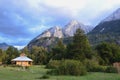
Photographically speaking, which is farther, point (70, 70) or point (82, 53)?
point (82, 53)

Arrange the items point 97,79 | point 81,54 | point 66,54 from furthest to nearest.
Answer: point 66,54 → point 81,54 → point 97,79

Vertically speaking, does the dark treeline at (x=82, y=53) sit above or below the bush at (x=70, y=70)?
above

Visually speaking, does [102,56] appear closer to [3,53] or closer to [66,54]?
[66,54]

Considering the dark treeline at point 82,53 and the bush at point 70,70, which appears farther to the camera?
the dark treeline at point 82,53

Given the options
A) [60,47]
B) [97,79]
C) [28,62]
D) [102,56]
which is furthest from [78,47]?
[97,79]

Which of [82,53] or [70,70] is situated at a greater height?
[82,53]

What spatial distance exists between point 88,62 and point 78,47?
2113 cm

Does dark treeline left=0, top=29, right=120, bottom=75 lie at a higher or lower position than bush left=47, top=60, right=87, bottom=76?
higher

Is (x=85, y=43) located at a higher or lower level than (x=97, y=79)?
higher

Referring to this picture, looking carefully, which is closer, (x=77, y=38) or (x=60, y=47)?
(x=77, y=38)

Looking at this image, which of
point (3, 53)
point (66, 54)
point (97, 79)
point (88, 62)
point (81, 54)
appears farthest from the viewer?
point (3, 53)

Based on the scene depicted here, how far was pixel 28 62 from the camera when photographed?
100562 millimetres

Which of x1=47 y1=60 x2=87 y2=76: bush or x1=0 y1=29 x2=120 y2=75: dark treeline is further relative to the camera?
x1=0 y1=29 x2=120 y2=75: dark treeline

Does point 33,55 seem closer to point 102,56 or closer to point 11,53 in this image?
point 11,53
